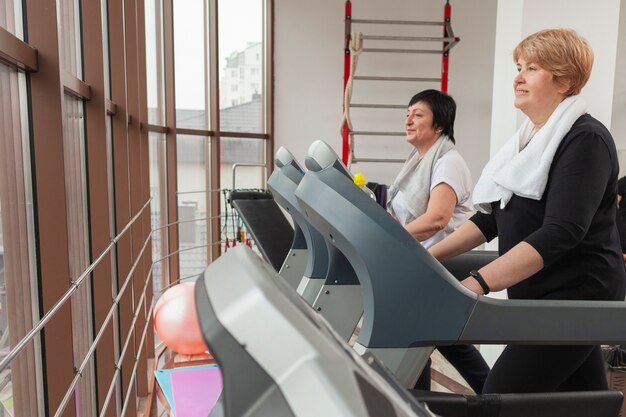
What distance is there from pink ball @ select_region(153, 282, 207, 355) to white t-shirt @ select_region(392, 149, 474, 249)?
4.56ft

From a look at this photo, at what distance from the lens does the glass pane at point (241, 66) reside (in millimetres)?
5195

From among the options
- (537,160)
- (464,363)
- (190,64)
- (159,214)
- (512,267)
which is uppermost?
(190,64)

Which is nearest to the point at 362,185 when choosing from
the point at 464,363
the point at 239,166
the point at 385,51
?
the point at 464,363

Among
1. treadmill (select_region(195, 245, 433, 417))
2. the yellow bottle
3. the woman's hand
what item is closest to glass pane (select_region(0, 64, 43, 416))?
the yellow bottle

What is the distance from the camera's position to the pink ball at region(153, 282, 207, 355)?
287 cm

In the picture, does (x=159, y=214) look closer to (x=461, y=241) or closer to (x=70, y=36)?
(x=70, y=36)

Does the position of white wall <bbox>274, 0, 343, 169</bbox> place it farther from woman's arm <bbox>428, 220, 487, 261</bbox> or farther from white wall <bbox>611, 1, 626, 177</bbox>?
woman's arm <bbox>428, 220, 487, 261</bbox>

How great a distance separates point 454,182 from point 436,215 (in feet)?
0.51

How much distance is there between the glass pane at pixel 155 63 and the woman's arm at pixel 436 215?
2573mm

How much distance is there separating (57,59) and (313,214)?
0.73m

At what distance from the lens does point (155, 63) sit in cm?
409

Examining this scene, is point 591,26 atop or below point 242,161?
atop

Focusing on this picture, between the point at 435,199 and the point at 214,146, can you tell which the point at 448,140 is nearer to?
the point at 435,199

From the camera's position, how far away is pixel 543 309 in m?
1.01
